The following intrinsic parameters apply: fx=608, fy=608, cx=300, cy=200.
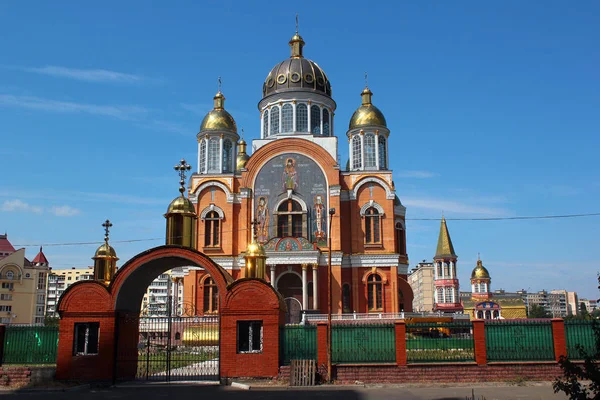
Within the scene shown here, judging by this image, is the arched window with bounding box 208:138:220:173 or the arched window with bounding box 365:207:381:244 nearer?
the arched window with bounding box 365:207:381:244

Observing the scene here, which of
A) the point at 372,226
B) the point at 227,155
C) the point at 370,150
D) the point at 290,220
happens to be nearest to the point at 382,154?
the point at 370,150

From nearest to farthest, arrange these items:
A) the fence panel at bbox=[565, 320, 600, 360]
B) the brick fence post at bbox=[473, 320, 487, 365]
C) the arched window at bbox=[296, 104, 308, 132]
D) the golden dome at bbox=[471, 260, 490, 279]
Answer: the brick fence post at bbox=[473, 320, 487, 365]
the fence panel at bbox=[565, 320, 600, 360]
the arched window at bbox=[296, 104, 308, 132]
the golden dome at bbox=[471, 260, 490, 279]

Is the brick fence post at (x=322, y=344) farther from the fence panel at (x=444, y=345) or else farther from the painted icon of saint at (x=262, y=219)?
the painted icon of saint at (x=262, y=219)

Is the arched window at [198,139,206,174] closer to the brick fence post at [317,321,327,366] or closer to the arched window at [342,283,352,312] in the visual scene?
the arched window at [342,283,352,312]

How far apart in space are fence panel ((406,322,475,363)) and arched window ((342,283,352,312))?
1660 centimetres

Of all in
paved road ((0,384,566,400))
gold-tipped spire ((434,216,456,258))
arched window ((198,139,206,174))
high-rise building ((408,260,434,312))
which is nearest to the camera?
paved road ((0,384,566,400))

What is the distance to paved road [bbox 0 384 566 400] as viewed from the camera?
15.7 m

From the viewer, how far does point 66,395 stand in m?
16.8

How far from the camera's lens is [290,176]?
1485 inches

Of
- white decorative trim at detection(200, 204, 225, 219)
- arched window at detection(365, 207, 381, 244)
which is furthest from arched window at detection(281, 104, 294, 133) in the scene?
arched window at detection(365, 207, 381, 244)

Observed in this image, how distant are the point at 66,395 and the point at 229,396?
183 inches

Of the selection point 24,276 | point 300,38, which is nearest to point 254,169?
point 300,38

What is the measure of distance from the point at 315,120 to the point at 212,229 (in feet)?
34.3

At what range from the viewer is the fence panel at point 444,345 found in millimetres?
18797
